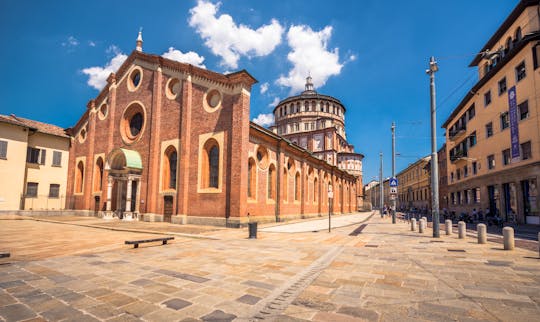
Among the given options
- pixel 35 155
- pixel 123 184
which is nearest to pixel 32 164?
pixel 35 155

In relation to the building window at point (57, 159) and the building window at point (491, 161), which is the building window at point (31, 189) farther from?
the building window at point (491, 161)

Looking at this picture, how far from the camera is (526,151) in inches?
804

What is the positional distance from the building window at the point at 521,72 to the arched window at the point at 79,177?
134ft

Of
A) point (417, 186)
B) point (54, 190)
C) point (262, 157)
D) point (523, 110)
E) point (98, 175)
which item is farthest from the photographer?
point (417, 186)

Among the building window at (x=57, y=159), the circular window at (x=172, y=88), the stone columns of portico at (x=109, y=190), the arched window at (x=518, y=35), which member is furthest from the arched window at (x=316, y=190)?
the building window at (x=57, y=159)

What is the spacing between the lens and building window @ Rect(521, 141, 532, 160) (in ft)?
65.8

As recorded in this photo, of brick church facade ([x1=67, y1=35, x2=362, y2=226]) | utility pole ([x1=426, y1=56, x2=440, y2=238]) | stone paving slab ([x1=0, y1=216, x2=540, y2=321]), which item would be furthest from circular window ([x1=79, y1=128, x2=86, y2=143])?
utility pole ([x1=426, y1=56, x2=440, y2=238])

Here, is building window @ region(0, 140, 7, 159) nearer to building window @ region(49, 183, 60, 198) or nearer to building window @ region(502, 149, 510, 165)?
building window @ region(49, 183, 60, 198)

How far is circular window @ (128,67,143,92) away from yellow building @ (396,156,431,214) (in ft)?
154

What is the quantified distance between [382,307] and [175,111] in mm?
20847

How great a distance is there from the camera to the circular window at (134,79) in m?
25.5

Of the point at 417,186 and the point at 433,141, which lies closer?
the point at 433,141

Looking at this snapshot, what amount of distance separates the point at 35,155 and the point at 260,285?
33.1 m

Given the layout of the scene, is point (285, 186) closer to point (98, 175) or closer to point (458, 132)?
point (98, 175)
